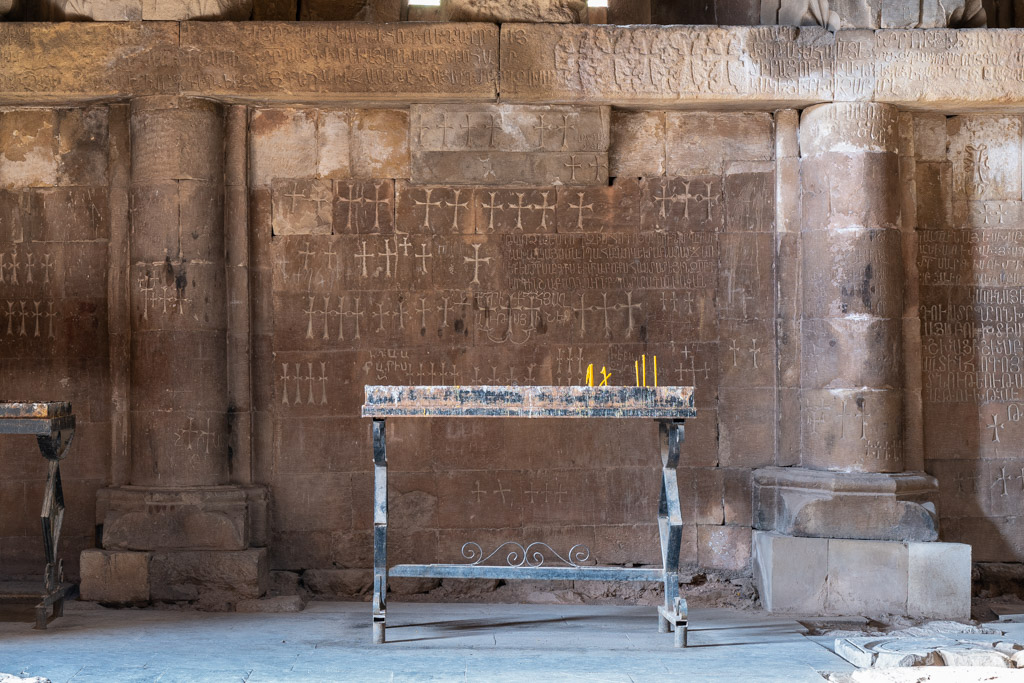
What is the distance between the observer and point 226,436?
6.62 metres

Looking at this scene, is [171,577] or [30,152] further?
[30,152]

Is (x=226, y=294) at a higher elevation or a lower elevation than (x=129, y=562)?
higher

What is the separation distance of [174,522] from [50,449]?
101 centimetres

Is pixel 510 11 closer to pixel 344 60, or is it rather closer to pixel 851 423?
pixel 344 60

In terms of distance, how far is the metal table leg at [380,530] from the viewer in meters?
5.32

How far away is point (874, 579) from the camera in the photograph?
6.31 meters

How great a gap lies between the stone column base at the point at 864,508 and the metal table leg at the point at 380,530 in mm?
2735

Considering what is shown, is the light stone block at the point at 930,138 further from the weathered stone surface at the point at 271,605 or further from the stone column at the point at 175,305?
the weathered stone surface at the point at 271,605

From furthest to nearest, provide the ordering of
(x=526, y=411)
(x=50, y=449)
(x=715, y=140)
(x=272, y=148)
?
(x=715, y=140)
(x=272, y=148)
(x=50, y=449)
(x=526, y=411)

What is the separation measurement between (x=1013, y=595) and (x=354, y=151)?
5451 mm

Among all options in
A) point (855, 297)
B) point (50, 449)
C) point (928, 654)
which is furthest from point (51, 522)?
point (855, 297)

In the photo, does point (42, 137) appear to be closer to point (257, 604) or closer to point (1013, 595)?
point (257, 604)

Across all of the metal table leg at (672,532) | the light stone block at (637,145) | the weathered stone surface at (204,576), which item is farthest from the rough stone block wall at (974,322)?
the weathered stone surface at (204,576)

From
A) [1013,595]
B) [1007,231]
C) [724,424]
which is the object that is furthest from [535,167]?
[1013,595]
